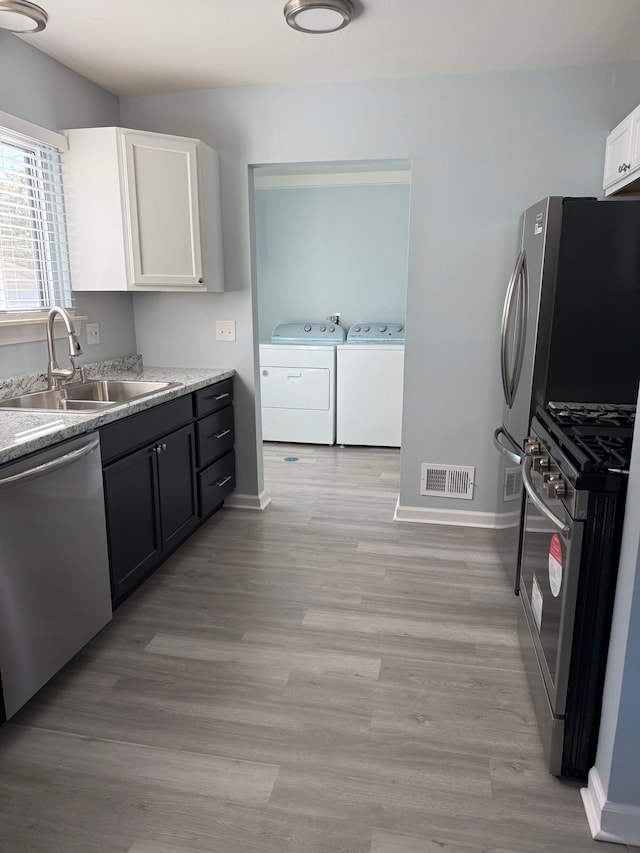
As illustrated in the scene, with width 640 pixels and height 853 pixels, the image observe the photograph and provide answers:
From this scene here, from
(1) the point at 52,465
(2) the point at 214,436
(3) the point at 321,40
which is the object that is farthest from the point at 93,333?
(3) the point at 321,40

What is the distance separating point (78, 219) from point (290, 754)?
255 centimetres

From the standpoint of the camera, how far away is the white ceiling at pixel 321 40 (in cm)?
222

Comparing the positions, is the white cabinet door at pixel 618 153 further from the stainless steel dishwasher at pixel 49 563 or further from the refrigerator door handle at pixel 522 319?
the stainless steel dishwasher at pixel 49 563

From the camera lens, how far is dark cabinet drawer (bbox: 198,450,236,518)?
3080mm

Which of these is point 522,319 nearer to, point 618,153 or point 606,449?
point 618,153

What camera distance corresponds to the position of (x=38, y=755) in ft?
5.53

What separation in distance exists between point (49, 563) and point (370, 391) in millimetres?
3336

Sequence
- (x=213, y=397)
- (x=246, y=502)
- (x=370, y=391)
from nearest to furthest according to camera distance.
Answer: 1. (x=213, y=397)
2. (x=246, y=502)
3. (x=370, y=391)

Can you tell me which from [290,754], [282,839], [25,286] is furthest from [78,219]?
[282,839]

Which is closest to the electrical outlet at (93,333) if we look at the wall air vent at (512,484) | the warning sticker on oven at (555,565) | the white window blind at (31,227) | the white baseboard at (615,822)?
the white window blind at (31,227)

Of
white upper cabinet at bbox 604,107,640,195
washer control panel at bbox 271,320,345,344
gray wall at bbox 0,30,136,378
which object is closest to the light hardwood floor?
gray wall at bbox 0,30,136,378

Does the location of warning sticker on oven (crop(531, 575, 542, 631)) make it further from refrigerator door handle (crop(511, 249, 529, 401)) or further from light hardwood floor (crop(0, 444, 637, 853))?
refrigerator door handle (crop(511, 249, 529, 401))

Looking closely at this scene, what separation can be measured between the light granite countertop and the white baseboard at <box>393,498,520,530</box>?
4.24ft

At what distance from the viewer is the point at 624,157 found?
2.50 meters
